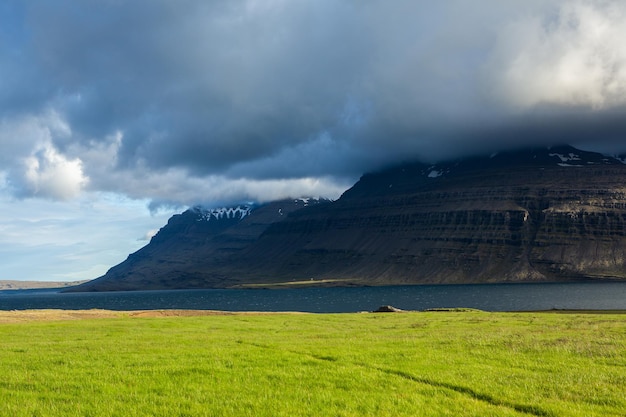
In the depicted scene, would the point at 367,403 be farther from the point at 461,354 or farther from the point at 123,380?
the point at 461,354

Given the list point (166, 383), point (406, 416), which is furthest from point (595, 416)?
point (166, 383)

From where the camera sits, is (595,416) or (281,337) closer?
(595,416)

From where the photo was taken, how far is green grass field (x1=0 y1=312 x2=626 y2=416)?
1744 cm

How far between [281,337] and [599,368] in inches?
912

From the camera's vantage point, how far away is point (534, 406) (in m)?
17.3

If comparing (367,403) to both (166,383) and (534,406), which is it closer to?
(534,406)

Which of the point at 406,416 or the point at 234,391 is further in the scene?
the point at 234,391

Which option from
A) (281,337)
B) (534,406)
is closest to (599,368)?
(534,406)

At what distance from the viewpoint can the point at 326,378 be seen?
72.3 ft

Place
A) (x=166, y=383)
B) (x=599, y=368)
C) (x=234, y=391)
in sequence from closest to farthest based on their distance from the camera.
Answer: (x=234, y=391) → (x=166, y=383) → (x=599, y=368)

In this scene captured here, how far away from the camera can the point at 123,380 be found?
2228cm

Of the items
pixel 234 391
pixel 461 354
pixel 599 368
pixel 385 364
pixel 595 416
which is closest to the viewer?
pixel 595 416

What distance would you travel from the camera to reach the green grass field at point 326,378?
1744 cm

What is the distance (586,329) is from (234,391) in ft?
108
